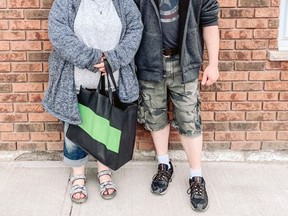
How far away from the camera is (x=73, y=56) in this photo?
2.96m

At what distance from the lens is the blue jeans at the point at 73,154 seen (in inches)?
132

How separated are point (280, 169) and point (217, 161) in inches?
20.1

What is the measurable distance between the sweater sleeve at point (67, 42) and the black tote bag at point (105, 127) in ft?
0.41

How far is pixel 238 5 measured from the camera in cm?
360

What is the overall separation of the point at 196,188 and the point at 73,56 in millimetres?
1266

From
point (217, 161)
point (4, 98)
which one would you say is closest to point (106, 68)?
point (4, 98)

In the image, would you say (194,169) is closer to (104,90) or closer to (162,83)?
(162,83)

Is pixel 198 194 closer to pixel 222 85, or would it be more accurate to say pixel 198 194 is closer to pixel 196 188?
pixel 196 188

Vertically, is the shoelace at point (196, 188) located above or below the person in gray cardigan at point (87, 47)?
below

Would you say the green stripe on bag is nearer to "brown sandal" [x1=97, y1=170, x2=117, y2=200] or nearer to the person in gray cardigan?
the person in gray cardigan

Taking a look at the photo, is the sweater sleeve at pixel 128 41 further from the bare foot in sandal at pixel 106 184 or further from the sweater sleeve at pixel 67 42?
the bare foot in sandal at pixel 106 184

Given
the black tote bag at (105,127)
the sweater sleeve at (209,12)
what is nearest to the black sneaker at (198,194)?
the black tote bag at (105,127)

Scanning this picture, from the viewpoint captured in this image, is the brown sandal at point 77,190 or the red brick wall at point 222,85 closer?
the brown sandal at point 77,190

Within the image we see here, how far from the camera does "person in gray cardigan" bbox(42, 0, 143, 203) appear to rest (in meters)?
2.97
